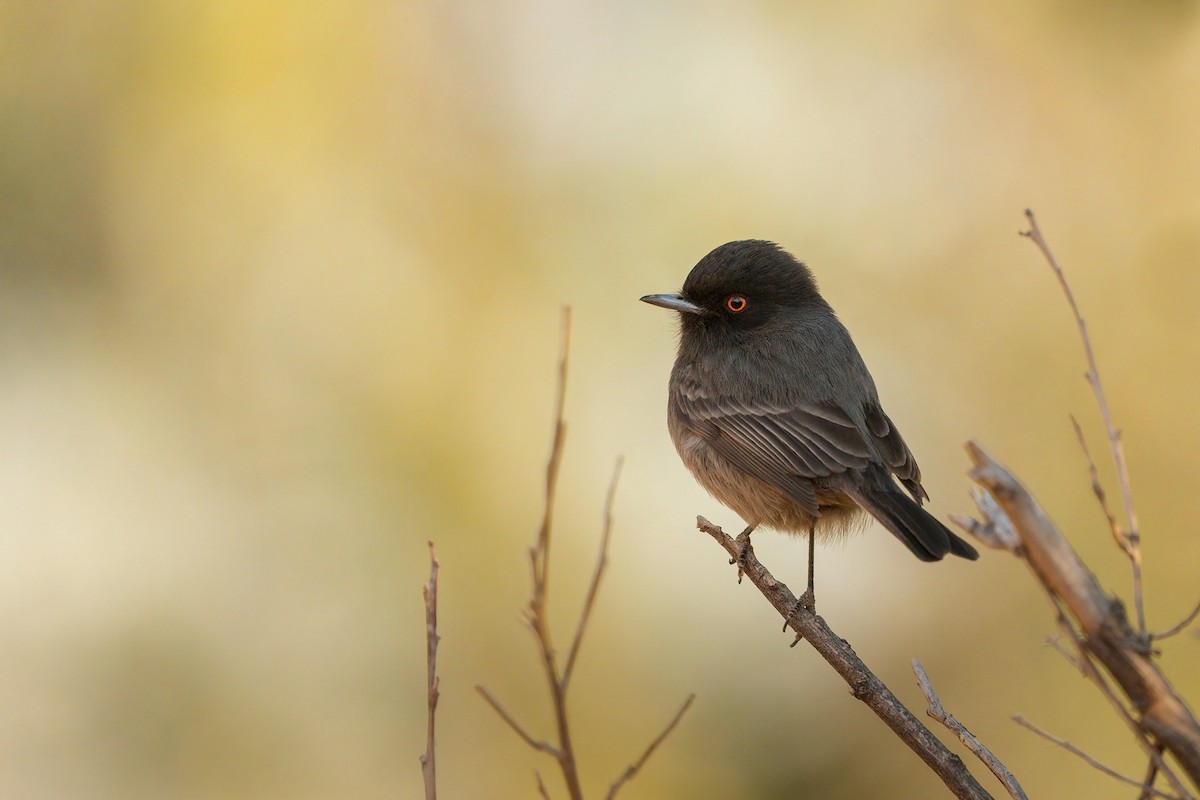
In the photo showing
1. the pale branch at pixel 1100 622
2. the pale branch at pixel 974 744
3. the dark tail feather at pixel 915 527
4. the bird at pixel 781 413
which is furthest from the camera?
the bird at pixel 781 413

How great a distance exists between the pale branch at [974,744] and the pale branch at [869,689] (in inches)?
2.0

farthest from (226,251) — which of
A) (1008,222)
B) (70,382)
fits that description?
(1008,222)

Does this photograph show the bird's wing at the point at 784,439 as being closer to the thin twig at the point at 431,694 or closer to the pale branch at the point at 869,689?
the pale branch at the point at 869,689

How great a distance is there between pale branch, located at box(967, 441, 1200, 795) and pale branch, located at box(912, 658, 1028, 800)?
592mm

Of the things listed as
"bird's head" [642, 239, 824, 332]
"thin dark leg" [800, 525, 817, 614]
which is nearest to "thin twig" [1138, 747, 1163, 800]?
"thin dark leg" [800, 525, 817, 614]

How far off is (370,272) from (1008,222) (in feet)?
18.1

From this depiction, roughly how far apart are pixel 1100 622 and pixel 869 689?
117 centimetres

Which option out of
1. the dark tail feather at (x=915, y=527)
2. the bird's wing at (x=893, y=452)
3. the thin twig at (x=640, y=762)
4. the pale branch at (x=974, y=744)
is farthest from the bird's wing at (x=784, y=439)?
the thin twig at (x=640, y=762)

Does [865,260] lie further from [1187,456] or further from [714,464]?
[714,464]

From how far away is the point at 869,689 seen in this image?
3045 mm

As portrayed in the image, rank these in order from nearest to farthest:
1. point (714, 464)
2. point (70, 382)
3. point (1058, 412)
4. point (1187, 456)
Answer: point (714, 464) → point (1187, 456) → point (1058, 412) → point (70, 382)

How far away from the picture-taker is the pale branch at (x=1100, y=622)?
6.26ft

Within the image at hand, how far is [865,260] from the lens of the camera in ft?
32.9

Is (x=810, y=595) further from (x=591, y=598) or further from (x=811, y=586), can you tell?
(x=591, y=598)
